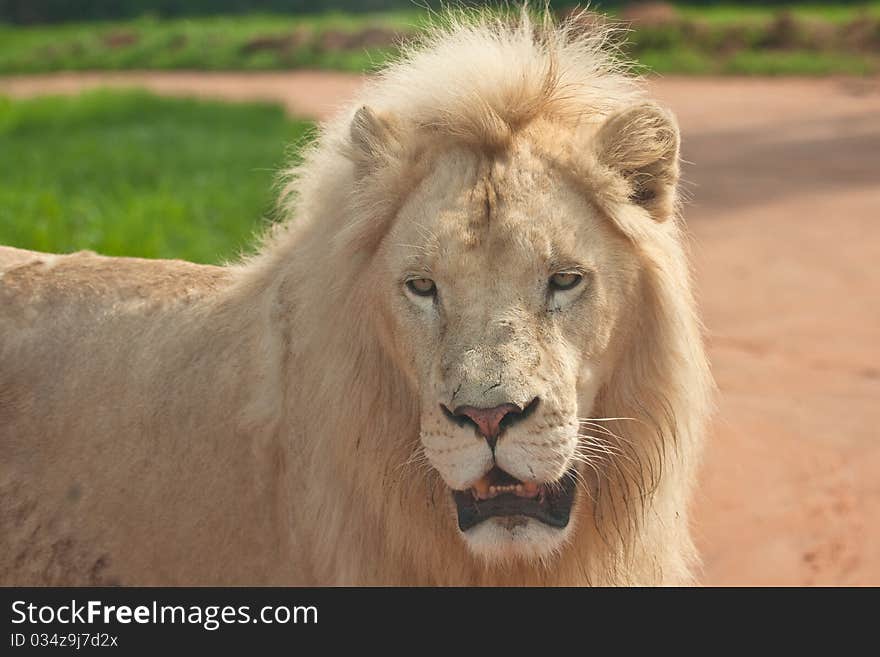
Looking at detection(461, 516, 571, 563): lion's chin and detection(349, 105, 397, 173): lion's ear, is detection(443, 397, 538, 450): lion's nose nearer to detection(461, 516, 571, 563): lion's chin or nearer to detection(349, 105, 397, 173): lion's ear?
detection(461, 516, 571, 563): lion's chin

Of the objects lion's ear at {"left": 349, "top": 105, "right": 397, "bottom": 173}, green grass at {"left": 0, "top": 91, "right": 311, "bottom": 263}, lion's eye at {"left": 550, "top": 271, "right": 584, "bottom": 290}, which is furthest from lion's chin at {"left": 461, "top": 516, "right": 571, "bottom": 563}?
green grass at {"left": 0, "top": 91, "right": 311, "bottom": 263}

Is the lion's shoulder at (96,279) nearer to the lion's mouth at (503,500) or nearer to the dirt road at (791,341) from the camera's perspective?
the dirt road at (791,341)

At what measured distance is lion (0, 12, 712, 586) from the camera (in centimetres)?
276

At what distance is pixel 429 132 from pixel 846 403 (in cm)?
360

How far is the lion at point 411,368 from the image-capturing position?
2.76m

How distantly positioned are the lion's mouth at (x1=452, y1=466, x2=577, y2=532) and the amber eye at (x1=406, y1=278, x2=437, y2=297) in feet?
1.49

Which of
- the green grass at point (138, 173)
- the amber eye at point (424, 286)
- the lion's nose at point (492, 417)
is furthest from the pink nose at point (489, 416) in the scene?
the green grass at point (138, 173)

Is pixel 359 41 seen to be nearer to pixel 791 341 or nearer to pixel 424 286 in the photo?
pixel 791 341

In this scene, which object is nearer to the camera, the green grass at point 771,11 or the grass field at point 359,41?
the grass field at point 359,41

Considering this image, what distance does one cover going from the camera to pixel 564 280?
9.22 feet

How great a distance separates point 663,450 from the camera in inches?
122

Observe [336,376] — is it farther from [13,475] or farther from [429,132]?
[13,475]

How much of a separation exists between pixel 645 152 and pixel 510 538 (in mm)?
984
